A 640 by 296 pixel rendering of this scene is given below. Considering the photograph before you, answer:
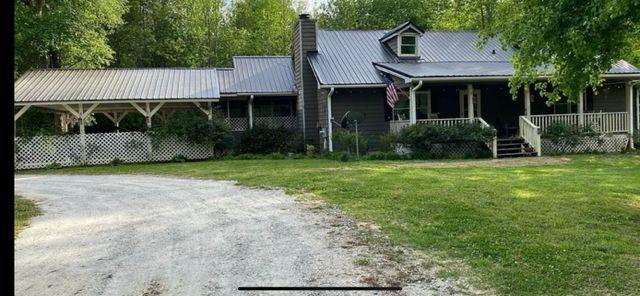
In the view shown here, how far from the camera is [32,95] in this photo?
1800cm

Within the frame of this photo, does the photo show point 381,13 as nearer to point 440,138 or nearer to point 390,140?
point 390,140

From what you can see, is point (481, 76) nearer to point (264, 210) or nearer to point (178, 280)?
point (264, 210)

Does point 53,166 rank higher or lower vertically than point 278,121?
Result: lower

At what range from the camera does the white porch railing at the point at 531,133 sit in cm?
1717

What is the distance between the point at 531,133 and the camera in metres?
17.7

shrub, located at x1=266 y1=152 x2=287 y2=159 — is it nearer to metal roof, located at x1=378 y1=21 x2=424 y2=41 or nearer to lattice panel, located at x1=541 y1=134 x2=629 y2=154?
metal roof, located at x1=378 y1=21 x2=424 y2=41

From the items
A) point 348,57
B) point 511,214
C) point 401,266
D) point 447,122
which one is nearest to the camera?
point 401,266

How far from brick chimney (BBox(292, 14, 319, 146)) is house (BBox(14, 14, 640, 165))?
0.13 feet

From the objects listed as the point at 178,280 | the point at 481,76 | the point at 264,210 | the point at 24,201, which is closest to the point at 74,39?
the point at 24,201

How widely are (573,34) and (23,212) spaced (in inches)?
340

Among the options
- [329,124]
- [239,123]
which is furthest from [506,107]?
[239,123]

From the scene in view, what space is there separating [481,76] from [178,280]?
14958mm

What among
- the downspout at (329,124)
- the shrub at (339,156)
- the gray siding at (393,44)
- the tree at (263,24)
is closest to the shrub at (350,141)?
the downspout at (329,124)

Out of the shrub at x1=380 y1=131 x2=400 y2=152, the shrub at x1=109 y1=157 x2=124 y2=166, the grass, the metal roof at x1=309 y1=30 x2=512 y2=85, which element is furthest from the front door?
the grass
